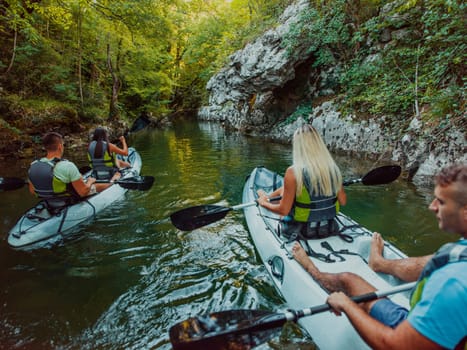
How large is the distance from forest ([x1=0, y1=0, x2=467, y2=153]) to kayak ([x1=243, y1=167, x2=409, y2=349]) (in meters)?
4.18

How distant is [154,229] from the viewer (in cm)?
448

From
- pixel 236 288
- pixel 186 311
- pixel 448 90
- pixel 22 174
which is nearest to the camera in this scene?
pixel 186 311

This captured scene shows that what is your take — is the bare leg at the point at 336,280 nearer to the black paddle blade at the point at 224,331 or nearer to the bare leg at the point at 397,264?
the bare leg at the point at 397,264

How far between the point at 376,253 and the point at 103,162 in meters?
5.48

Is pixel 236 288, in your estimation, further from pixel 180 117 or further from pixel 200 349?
pixel 180 117

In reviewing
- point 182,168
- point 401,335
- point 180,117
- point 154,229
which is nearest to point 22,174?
point 182,168

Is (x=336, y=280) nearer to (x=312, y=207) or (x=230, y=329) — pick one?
(x=312, y=207)

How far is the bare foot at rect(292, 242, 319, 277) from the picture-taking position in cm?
238

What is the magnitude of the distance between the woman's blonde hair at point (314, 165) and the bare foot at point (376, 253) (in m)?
0.60

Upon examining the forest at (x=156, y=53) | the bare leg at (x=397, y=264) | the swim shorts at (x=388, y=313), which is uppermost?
the forest at (x=156, y=53)

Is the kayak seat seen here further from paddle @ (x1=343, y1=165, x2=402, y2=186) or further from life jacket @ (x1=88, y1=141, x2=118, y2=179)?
paddle @ (x1=343, y1=165, x2=402, y2=186)

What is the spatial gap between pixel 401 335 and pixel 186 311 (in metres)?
2.10

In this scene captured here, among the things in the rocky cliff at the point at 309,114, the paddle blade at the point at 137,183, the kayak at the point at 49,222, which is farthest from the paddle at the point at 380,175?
the kayak at the point at 49,222

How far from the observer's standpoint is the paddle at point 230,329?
1.54m
